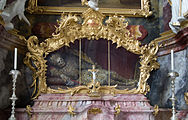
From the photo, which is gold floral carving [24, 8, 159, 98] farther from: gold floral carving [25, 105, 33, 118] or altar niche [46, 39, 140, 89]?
gold floral carving [25, 105, 33, 118]

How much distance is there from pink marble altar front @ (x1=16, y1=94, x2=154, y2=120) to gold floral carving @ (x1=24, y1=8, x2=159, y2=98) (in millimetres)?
154

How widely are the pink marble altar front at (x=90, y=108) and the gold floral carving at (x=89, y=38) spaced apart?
15cm

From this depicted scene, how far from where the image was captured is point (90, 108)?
15.9 ft

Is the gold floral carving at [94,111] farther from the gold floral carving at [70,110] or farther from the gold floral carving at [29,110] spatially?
the gold floral carving at [29,110]

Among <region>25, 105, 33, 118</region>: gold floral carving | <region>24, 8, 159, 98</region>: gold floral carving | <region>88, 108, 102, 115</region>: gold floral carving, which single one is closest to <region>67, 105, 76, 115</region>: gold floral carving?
<region>88, 108, 102, 115</region>: gold floral carving

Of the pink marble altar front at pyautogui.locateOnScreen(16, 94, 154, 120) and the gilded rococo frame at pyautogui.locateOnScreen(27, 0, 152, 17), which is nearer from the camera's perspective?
the pink marble altar front at pyautogui.locateOnScreen(16, 94, 154, 120)

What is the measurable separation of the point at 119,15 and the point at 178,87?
2.04 meters

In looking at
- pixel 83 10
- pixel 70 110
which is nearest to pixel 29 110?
pixel 70 110

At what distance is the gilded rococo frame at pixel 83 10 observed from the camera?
5891 mm

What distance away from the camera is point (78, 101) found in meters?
5.30

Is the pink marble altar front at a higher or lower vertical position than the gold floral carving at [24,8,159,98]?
lower

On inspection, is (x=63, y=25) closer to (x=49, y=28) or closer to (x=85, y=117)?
(x=49, y=28)

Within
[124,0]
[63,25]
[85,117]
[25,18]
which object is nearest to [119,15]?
[124,0]

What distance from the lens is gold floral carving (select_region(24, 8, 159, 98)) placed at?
543cm
